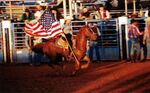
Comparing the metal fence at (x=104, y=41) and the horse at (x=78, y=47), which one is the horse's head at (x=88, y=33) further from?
the metal fence at (x=104, y=41)

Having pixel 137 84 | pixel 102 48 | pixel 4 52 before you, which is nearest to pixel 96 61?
pixel 102 48

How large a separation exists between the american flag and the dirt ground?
1.27m

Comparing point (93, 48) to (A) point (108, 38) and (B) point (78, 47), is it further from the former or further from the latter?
(B) point (78, 47)

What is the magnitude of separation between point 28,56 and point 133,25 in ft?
15.1

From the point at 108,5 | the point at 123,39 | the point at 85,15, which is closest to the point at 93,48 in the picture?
the point at 123,39

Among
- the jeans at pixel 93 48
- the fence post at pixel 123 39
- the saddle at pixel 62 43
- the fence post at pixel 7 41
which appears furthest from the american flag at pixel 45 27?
the fence post at pixel 123 39

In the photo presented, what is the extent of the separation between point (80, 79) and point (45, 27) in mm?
3985

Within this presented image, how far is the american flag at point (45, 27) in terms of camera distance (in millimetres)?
19953

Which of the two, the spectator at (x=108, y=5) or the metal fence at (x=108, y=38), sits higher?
the spectator at (x=108, y=5)

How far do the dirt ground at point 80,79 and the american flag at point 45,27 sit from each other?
4.16 feet

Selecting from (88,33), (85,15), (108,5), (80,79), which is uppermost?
(108,5)

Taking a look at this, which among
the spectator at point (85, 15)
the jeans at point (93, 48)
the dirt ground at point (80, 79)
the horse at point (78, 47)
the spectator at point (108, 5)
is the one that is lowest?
the dirt ground at point (80, 79)

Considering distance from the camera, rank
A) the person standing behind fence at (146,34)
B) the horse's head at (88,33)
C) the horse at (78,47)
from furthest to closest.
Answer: the person standing behind fence at (146,34) < the horse's head at (88,33) < the horse at (78,47)

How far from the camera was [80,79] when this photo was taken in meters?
17.3
